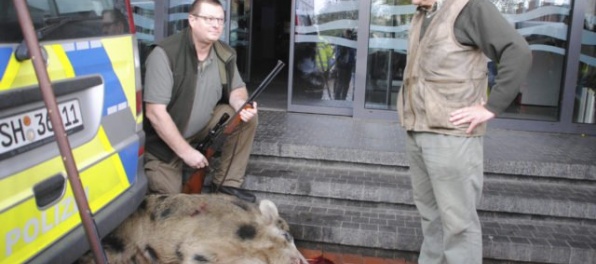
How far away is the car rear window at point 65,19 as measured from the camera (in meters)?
1.77

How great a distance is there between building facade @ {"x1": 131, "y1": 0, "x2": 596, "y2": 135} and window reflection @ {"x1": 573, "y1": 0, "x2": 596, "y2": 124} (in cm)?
1

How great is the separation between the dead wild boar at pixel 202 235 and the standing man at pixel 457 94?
2.58 feet

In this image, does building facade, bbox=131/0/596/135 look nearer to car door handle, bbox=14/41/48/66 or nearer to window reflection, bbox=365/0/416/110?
window reflection, bbox=365/0/416/110

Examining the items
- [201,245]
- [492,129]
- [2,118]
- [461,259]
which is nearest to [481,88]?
[461,259]

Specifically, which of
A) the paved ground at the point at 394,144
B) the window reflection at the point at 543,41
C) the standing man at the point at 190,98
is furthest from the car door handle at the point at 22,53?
the window reflection at the point at 543,41

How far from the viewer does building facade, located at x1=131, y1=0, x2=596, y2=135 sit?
641 centimetres

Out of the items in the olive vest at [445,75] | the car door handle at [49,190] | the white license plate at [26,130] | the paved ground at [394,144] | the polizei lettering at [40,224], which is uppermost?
the olive vest at [445,75]

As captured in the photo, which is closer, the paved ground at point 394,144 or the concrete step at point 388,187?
the concrete step at point 388,187

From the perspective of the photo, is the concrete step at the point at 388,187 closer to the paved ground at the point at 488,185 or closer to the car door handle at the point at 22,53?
the paved ground at the point at 488,185

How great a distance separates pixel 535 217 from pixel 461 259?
158cm

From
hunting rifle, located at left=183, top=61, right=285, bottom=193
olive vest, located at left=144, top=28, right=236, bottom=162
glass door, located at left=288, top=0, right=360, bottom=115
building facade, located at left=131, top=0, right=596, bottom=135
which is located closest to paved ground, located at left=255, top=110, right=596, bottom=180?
building facade, located at left=131, top=0, right=596, bottom=135

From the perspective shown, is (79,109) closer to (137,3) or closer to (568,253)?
(568,253)

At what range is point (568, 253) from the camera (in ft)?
11.6

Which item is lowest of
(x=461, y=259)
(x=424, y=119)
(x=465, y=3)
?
(x=461, y=259)
